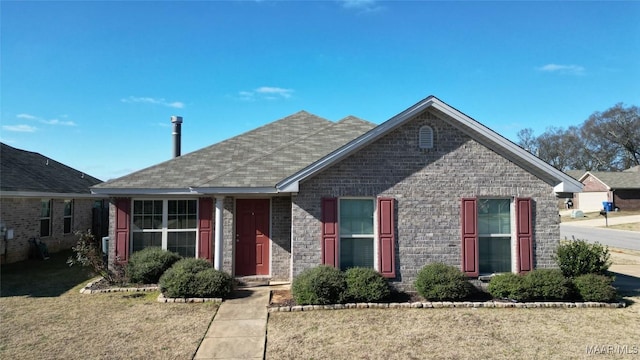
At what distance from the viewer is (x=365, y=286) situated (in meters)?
8.64

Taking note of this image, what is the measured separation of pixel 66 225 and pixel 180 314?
528 inches

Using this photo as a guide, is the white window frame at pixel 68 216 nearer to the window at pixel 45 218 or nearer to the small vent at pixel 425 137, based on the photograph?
the window at pixel 45 218

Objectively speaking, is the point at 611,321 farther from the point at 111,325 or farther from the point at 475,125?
the point at 111,325

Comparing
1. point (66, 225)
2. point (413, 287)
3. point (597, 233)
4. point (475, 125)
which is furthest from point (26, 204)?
point (597, 233)

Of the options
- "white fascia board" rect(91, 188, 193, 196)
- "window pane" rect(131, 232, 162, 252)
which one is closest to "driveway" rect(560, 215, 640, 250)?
"white fascia board" rect(91, 188, 193, 196)

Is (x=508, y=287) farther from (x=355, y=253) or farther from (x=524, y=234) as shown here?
(x=355, y=253)

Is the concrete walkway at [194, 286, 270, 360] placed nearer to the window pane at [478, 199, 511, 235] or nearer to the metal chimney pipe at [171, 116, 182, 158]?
the window pane at [478, 199, 511, 235]

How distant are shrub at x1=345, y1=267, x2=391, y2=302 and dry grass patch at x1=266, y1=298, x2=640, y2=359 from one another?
1.22ft

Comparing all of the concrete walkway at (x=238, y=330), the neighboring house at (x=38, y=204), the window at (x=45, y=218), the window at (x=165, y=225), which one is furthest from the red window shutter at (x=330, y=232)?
the window at (x=45, y=218)

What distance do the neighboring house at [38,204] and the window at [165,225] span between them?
521 centimetres

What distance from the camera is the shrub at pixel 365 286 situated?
339 inches

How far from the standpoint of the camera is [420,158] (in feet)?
31.6

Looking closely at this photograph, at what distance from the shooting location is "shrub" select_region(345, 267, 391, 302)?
8.60m

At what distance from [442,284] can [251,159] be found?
22.2ft
